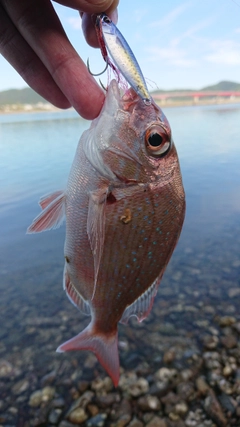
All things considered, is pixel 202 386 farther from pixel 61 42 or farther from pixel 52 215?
pixel 61 42

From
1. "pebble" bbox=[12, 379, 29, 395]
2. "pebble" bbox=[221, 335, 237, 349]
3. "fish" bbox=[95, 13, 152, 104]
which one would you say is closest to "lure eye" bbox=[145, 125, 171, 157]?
"fish" bbox=[95, 13, 152, 104]

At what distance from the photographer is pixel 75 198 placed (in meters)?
1.91

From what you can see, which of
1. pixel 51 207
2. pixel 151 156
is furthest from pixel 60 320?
pixel 151 156

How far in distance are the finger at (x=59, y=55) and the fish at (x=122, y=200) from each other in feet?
0.34

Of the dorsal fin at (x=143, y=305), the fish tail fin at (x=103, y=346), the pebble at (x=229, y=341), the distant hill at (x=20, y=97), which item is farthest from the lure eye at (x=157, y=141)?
the distant hill at (x=20, y=97)

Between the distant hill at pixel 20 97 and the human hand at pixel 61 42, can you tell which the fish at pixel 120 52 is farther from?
the distant hill at pixel 20 97

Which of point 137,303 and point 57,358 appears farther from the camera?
point 57,358

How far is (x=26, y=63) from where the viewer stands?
2.18 metres

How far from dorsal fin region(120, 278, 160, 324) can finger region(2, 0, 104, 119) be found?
3.77ft

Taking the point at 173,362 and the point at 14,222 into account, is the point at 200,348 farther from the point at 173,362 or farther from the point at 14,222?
the point at 14,222

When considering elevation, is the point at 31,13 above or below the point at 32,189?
above

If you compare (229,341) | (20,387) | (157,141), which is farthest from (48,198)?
(229,341)

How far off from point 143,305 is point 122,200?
797 mm

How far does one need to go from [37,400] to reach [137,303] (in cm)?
154
